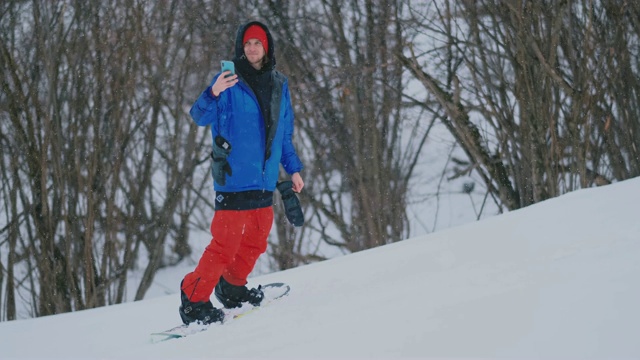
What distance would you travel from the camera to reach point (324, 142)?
37.8 ft

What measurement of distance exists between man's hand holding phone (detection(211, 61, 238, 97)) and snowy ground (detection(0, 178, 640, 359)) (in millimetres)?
1006

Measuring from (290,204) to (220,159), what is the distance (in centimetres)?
54

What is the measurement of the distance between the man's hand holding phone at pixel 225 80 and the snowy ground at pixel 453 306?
1006mm

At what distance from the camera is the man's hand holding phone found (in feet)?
10.7

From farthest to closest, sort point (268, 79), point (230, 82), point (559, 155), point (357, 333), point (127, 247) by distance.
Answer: point (127, 247) < point (559, 155) < point (268, 79) < point (230, 82) < point (357, 333)

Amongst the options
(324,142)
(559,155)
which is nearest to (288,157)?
(559,155)

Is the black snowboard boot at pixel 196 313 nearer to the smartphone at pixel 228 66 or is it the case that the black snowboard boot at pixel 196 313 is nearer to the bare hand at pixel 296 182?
the bare hand at pixel 296 182

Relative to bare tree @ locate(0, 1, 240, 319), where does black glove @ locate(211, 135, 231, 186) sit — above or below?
below

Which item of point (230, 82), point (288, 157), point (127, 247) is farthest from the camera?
point (127, 247)

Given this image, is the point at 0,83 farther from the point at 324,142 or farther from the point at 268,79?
the point at 268,79

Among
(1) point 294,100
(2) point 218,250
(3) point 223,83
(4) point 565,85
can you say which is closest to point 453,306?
(2) point 218,250

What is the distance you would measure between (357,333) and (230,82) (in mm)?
1411

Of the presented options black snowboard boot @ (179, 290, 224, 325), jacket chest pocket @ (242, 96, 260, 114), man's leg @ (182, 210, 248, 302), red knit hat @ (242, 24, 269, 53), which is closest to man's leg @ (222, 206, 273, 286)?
man's leg @ (182, 210, 248, 302)

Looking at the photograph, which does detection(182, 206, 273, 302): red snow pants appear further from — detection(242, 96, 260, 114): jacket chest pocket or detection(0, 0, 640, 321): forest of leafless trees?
detection(0, 0, 640, 321): forest of leafless trees
